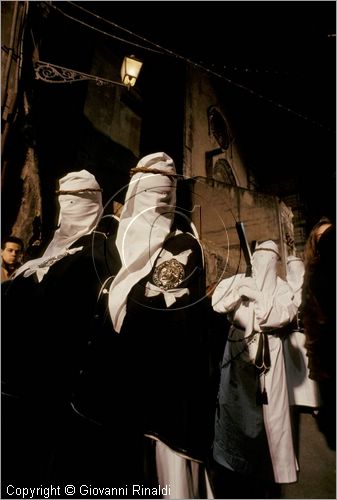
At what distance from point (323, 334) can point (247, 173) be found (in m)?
14.3

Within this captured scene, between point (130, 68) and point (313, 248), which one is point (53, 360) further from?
point (130, 68)

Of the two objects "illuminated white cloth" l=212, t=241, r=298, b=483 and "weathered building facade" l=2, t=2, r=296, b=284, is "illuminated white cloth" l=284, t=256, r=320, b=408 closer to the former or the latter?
"illuminated white cloth" l=212, t=241, r=298, b=483

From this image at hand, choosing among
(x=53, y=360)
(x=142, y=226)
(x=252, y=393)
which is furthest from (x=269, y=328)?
(x=53, y=360)

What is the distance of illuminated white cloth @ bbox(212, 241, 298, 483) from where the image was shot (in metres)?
3.28

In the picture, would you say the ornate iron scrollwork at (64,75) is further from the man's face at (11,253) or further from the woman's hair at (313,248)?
the woman's hair at (313,248)

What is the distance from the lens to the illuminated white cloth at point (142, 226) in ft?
6.78

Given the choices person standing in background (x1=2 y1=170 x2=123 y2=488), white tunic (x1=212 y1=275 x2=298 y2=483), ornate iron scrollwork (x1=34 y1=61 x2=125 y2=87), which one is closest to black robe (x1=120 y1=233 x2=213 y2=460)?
person standing in background (x1=2 y1=170 x2=123 y2=488)

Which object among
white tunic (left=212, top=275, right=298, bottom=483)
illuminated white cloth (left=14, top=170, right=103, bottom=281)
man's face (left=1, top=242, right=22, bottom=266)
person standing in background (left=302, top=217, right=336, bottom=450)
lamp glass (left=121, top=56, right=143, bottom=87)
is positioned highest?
lamp glass (left=121, top=56, right=143, bottom=87)

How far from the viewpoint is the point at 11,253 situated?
365 centimetres

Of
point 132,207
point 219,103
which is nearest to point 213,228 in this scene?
point 132,207

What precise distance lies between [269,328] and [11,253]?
143 inches

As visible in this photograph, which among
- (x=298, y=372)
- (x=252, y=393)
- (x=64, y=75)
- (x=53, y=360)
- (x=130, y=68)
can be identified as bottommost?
(x=252, y=393)

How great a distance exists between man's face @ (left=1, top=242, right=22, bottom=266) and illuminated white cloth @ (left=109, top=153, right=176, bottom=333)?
6.60ft

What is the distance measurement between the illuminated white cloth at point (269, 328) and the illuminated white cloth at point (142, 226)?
174cm
